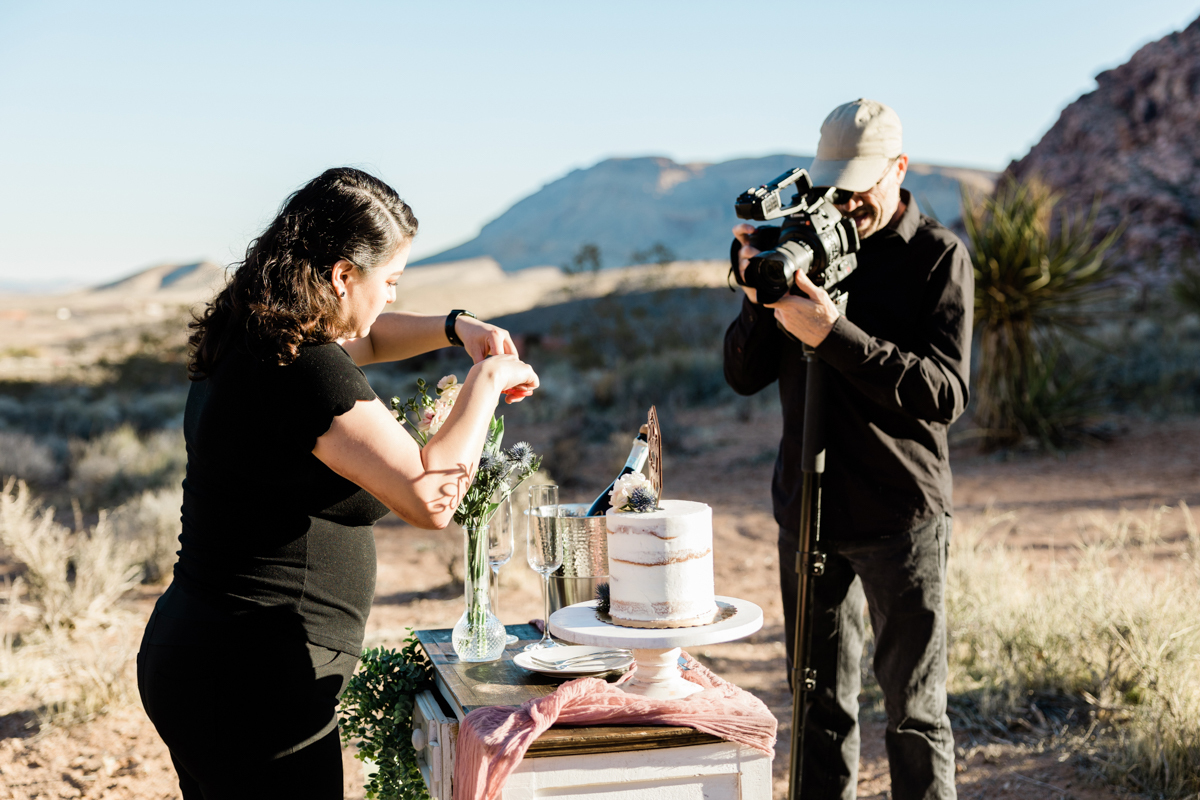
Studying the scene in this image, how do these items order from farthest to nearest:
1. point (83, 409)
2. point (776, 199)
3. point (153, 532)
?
1. point (83, 409)
2. point (153, 532)
3. point (776, 199)

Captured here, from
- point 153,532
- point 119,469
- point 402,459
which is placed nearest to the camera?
point 402,459

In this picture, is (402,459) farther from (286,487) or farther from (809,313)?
(809,313)

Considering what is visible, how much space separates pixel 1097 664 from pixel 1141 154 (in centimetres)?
2198

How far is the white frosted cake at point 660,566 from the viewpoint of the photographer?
6.22 feet

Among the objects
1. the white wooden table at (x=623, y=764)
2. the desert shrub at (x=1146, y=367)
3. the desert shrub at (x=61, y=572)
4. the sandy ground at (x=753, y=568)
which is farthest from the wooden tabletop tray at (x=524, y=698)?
the desert shrub at (x=1146, y=367)

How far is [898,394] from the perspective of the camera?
243 cm

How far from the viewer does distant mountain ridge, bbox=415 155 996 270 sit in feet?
352

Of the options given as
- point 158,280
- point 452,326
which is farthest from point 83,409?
point 158,280

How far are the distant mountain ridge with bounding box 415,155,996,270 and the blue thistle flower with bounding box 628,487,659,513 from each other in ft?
325

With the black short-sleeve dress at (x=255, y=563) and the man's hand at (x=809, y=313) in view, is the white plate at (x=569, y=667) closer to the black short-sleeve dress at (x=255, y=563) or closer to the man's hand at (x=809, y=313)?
the black short-sleeve dress at (x=255, y=563)

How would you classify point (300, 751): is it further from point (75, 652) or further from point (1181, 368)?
point (1181, 368)

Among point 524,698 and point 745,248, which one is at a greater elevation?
point 745,248

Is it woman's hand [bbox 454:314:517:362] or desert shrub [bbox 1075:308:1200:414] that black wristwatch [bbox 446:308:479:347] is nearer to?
woman's hand [bbox 454:314:517:362]

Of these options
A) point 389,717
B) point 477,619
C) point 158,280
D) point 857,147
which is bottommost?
point 389,717
